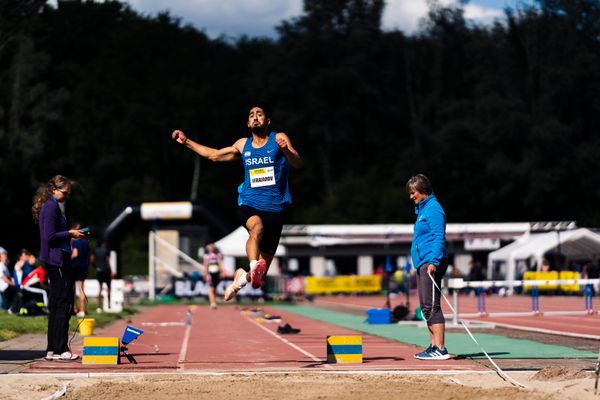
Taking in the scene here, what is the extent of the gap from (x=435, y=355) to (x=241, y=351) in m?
2.90

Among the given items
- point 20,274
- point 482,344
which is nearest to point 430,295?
point 482,344

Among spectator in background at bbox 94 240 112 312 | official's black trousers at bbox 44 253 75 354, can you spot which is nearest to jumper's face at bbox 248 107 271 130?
official's black trousers at bbox 44 253 75 354

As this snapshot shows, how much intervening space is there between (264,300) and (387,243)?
12.8 meters

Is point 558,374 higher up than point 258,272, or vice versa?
point 258,272

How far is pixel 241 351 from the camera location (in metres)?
12.8

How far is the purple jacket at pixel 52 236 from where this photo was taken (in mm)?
10906

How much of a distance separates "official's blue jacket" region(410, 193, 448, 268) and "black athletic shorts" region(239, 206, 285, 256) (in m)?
1.82

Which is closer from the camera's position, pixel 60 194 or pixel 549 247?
pixel 60 194

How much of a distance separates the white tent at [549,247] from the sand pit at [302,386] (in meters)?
31.3

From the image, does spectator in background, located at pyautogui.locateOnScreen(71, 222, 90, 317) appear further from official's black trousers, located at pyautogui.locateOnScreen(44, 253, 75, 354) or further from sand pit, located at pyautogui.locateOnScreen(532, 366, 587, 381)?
sand pit, located at pyautogui.locateOnScreen(532, 366, 587, 381)

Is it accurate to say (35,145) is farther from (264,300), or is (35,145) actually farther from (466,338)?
(466,338)

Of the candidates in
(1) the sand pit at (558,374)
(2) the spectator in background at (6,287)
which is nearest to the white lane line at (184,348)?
(1) the sand pit at (558,374)

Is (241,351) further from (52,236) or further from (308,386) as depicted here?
(308,386)

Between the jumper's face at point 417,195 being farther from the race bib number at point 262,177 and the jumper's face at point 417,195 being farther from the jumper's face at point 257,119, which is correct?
the jumper's face at point 257,119
